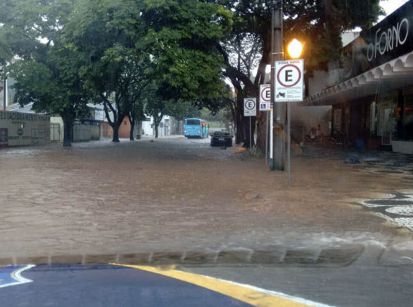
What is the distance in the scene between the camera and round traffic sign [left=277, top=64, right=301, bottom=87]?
47.7 feet

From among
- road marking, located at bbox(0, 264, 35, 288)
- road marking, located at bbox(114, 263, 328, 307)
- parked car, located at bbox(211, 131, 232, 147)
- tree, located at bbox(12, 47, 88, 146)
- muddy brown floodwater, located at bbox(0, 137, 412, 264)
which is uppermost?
tree, located at bbox(12, 47, 88, 146)

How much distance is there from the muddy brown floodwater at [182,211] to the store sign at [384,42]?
7324mm

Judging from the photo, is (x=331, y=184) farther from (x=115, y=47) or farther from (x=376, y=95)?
(x=376, y=95)

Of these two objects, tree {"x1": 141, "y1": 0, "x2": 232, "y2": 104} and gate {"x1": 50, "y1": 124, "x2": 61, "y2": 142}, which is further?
gate {"x1": 50, "y1": 124, "x2": 61, "y2": 142}

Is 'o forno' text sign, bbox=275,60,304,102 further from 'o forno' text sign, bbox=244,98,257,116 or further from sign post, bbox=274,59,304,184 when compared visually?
'o forno' text sign, bbox=244,98,257,116

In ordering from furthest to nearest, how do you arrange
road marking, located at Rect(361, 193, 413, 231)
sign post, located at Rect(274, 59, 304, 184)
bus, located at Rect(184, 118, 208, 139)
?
bus, located at Rect(184, 118, 208, 139) → sign post, located at Rect(274, 59, 304, 184) → road marking, located at Rect(361, 193, 413, 231)

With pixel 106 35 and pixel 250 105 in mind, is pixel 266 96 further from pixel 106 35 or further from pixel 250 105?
pixel 106 35

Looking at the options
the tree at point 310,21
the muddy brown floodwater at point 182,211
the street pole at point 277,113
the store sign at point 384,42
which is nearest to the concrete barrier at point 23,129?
the tree at point 310,21

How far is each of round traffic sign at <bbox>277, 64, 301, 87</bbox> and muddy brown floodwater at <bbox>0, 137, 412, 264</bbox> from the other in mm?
2782

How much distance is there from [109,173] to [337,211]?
996cm

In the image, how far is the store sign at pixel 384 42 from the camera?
21781 mm

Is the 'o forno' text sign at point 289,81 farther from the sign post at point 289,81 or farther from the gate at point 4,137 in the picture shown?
the gate at point 4,137

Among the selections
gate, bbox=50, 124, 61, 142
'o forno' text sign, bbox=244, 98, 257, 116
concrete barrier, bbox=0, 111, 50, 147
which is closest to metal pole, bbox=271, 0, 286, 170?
'o forno' text sign, bbox=244, 98, 257, 116

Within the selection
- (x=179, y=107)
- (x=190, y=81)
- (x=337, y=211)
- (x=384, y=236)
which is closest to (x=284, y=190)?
(x=337, y=211)
